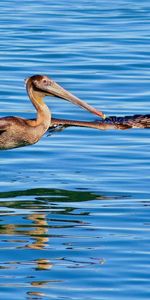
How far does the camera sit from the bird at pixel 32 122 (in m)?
15.3

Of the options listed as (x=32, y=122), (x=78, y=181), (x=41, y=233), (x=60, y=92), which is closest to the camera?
(x=41, y=233)

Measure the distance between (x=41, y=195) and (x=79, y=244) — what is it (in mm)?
2381

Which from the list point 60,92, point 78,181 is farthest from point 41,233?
point 60,92

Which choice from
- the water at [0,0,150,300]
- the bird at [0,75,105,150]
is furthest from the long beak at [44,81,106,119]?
the water at [0,0,150,300]

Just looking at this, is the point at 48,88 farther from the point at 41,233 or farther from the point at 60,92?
the point at 41,233

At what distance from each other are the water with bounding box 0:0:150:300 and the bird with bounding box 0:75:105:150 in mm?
351

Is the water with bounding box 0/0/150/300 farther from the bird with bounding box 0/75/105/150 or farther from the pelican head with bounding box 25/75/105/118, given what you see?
the pelican head with bounding box 25/75/105/118

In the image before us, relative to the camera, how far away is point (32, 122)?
51.1 ft

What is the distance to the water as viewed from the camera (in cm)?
1097

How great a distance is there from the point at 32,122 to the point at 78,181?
1.07m

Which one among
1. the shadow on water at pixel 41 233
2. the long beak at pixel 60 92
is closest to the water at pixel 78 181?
the shadow on water at pixel 41 233

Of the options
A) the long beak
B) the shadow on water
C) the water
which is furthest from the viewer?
the long beak

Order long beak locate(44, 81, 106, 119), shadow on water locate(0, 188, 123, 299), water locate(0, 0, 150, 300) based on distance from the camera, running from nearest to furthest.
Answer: water locate(0, 0, 150, 300)
shadow on water locate(0, 188, 123, 299)
long beak locate(44, 81, 106, 119)

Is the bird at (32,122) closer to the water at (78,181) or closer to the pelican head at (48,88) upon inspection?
the pelican head at (48,88)
